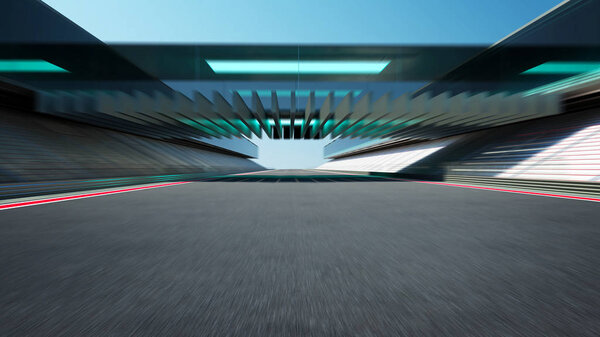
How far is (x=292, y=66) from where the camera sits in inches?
506

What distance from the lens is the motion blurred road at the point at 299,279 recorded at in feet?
4.55

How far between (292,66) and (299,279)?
1301 centimetres

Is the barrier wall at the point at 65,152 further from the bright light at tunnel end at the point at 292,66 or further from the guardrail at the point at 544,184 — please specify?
the guardrail at the point at 544,184

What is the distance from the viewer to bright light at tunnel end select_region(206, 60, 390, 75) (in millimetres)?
12883

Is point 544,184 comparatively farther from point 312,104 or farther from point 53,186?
point 53,186

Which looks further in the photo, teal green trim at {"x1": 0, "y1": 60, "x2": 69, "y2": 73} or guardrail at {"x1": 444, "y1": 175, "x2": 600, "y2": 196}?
teal green trim at {"x1": 0, "y1": 60, "x2": 69, "y2": 73}

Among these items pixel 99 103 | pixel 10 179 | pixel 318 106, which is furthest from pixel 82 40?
pixel 318 106

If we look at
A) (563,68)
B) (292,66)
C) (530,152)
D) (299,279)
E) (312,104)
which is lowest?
(299,279)

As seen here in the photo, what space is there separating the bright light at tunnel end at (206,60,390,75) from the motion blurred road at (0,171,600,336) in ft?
37.5

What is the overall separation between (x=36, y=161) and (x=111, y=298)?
1415 cm

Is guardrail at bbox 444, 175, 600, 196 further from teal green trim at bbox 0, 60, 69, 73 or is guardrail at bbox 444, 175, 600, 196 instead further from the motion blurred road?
teal green trim at bbox 0, 60, 69, 73

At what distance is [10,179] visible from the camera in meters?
8.52

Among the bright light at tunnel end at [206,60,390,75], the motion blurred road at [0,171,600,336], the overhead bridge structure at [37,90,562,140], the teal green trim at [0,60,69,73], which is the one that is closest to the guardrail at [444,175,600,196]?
the overhead bridge structure at [37,90,562,140]

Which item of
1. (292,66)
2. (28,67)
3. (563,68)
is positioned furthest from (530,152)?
(28,67)
